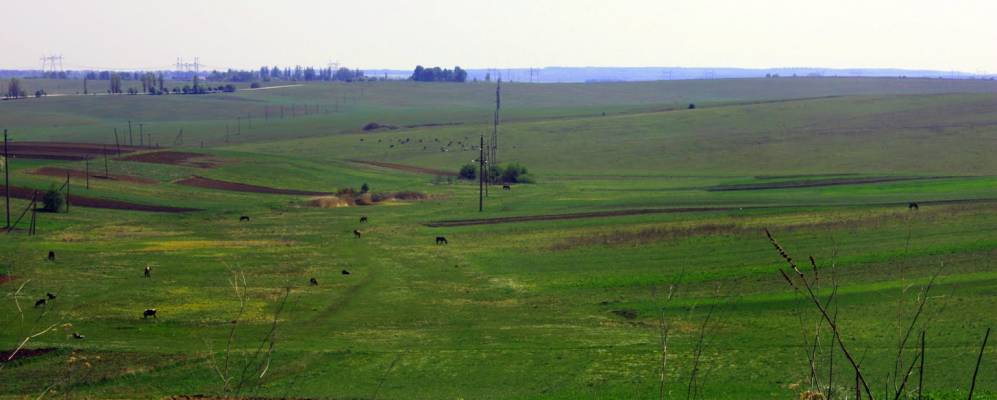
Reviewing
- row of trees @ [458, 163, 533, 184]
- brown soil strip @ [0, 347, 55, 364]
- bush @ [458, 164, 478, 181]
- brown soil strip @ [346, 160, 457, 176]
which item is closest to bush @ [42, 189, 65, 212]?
brown soil strip @ [0, 347, 55, 364]

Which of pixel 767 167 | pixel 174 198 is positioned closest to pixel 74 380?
pixel 174 198

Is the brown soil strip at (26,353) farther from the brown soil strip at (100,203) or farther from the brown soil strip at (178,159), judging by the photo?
the brown soil strip at (178,159)

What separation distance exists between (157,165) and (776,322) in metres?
81.3

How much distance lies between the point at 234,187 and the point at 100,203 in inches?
707

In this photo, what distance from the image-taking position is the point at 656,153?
430 ft

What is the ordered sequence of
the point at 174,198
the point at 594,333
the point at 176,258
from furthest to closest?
the point at 174,198, the point at 176,258, the point at 594,333

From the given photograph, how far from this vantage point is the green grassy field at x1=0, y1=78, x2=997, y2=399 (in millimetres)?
29703

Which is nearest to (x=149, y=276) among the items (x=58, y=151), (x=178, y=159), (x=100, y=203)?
(x=100, y=203)

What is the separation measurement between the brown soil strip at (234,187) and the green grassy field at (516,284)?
2.64 meters

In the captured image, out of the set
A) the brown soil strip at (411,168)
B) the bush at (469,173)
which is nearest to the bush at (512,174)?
the bush at (469,173)

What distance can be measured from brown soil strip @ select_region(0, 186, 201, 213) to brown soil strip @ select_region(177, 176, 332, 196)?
530 inches

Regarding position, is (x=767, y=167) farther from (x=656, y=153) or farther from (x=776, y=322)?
(x=776, y=322)

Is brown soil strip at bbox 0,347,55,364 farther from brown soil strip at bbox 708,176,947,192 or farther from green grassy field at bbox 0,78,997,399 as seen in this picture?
brown soil strip at bbox 708,176,947,192

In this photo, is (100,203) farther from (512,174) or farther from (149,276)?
(512,174)
